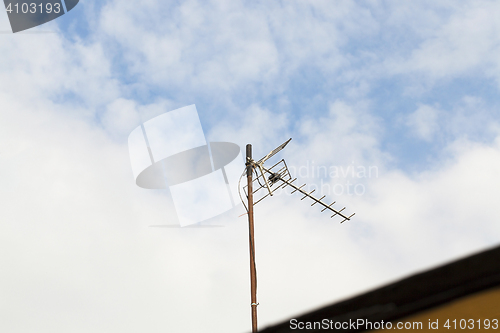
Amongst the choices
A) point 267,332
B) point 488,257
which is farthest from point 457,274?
point 267,332

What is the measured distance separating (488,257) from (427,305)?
0.47 m

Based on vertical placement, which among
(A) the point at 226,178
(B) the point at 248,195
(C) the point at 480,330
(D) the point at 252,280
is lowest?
(C) the point at 480,330

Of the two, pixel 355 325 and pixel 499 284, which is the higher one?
pixel 499 284

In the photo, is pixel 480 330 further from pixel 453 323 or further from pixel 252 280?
pixel 252 280

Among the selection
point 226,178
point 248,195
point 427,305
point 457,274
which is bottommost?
point 427,305

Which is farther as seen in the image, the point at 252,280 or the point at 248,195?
the point at 248,195

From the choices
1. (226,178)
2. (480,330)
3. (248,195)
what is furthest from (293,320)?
(226,178)

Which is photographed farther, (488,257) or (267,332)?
(267,332)

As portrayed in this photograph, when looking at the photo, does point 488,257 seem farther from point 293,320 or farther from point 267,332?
point 267,332

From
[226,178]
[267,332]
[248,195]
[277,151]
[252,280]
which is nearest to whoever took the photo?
[267,332]

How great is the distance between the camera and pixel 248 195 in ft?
26.6

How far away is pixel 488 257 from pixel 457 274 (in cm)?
21

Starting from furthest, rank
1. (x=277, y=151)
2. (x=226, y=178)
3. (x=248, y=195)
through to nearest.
A: (x=226, y=178) → (x=277, y=151) → (x=248, y=195)

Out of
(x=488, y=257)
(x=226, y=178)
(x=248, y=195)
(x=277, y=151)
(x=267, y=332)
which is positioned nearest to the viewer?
(x=488, y=257)
